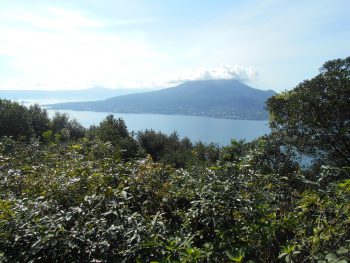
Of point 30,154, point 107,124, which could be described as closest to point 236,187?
point 30,154

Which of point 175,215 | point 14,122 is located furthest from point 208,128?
point 175,215

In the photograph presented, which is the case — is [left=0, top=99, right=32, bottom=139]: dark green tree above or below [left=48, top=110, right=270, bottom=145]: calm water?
above

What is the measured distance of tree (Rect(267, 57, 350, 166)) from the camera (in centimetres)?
1143

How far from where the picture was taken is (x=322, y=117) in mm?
11508

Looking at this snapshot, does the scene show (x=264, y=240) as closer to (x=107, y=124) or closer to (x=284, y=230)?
(x=284, y=230)

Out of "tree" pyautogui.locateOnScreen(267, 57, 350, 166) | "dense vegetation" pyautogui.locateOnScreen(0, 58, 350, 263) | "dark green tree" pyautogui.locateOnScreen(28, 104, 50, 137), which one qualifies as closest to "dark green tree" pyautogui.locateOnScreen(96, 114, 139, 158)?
"dark green tree" pyautogui.locateOnScreen(28, 104, 50, 137)

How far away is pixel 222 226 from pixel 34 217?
1.25 meters

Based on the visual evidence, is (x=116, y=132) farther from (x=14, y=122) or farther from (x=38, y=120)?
(x=38, y=120)

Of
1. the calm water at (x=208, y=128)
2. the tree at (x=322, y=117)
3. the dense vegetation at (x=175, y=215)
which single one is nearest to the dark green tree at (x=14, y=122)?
the calm water at (x=208, y=128)

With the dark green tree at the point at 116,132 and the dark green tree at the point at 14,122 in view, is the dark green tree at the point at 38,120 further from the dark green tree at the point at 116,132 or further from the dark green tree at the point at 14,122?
the dark green tree at the point at 116,132

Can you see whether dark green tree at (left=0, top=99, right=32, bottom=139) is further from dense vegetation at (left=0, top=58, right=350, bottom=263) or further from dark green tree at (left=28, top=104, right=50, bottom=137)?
dense vegetation at (left=0, top=58, right=350, bottom=263)

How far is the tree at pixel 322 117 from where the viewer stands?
1143 centimetres

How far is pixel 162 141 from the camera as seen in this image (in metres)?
24.3

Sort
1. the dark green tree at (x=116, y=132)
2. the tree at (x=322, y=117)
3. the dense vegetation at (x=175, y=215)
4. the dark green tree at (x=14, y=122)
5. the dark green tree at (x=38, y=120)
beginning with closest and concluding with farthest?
the dense vegetation at (x=175, y=215)
the tree at (x=322, y=117)
the dark green tree at (x=116, y=132)
the dark green tree at (x=14, y=122)
the dark green tree at (x=38, y=120)
